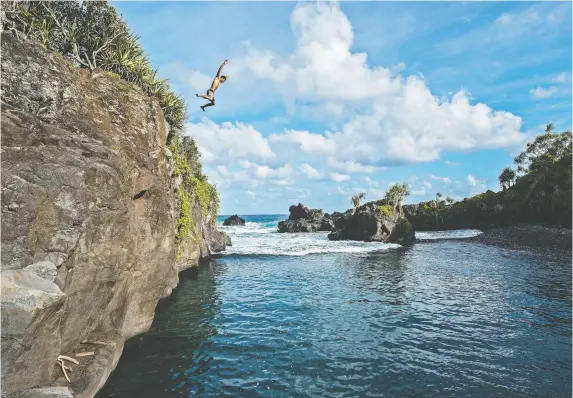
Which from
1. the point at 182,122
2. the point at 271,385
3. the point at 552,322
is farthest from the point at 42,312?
the point at 552,322

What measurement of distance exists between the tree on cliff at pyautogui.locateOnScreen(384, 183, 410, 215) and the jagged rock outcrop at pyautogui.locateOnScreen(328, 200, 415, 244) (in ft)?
15.8

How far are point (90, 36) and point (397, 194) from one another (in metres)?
72.7

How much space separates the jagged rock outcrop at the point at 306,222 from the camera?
103 meters

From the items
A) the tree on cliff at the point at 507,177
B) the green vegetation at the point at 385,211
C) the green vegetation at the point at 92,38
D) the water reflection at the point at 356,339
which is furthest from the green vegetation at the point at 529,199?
the green vegetation at the point at 92,38

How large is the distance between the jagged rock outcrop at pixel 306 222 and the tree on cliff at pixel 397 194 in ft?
88.6

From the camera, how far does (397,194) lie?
261ft

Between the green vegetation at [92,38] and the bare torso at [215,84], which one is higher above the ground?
the green vegetation at [92,38]

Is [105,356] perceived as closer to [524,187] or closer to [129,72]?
[129,72]

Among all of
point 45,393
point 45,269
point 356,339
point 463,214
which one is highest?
point 463,214

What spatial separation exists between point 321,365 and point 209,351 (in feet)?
16.2

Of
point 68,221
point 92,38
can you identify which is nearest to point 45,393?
A: point 68,221

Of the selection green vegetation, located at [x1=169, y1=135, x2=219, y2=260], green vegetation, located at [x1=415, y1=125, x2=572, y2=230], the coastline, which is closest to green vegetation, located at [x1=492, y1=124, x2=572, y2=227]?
green vegetation, located at [x1=415, y1=125, x2=572, y2=230]

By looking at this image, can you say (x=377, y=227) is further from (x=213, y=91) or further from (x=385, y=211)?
(x=213, y=91)

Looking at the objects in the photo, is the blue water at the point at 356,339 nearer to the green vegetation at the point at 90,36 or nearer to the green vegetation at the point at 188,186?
the green vegetation at the point at 188,186
